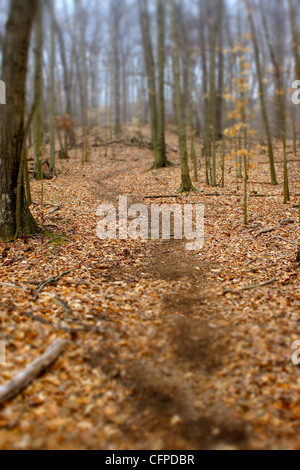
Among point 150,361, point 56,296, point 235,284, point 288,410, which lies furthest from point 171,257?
point 288,410

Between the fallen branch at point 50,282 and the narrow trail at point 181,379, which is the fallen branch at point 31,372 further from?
the fallen branch at point 50,282

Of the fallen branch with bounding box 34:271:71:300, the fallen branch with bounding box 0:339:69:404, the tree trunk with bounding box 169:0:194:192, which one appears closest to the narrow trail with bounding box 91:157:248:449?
the fallen branch with bounding box 0:339:69:404

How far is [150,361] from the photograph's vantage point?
12.0 feet

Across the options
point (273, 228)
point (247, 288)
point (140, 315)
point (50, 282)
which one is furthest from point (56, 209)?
point (247, 288)

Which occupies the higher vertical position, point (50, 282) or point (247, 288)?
point (50, 282)

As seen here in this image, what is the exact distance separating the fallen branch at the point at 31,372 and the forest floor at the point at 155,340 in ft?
0.24

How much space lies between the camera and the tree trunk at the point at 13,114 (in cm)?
464

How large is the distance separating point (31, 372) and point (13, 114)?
4338 millimetres

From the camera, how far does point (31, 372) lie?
3199 mm

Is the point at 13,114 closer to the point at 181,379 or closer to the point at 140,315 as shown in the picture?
the point at 140,315
